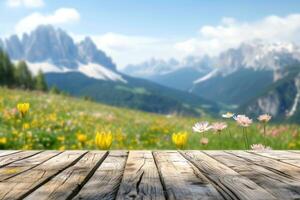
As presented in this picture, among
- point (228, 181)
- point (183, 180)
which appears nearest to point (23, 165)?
point (183, 180)

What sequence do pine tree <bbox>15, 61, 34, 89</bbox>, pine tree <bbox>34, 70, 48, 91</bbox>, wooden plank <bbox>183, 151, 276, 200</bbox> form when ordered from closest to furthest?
wooden plank <bbox>183, 151, 276, 200</bbox>, pine tree <bbox>15, 61, 34, 89</bbox>, pine tree <bbox>34, 70, 48, 91</bbox>

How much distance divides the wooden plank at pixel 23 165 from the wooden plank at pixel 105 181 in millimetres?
598

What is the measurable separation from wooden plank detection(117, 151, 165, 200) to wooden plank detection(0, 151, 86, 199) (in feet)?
1.75

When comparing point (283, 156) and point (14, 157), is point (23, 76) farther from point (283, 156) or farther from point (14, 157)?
point (283, 156)

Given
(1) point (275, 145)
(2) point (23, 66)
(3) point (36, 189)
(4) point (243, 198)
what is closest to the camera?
(4) point (243, 198)

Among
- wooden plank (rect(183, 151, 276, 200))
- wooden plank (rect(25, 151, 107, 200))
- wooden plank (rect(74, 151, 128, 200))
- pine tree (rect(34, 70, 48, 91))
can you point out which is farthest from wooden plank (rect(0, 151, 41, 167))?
pine tree (rect(34, 70, 48, 91))

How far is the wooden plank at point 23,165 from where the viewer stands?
3.47 meters

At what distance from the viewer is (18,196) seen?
2.57 metres

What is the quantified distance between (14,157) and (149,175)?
1830 mm

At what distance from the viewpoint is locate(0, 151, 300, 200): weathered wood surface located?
262cm

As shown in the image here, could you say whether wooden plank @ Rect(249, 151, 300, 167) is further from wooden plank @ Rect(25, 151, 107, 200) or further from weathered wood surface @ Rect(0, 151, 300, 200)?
wooden plank @ Rect(25, 151, 107, 200)

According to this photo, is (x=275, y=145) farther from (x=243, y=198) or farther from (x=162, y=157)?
(x=243, y=198)

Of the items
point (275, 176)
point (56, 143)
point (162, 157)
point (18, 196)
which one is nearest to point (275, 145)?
point (56, 143)

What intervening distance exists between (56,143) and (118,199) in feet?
22.9
